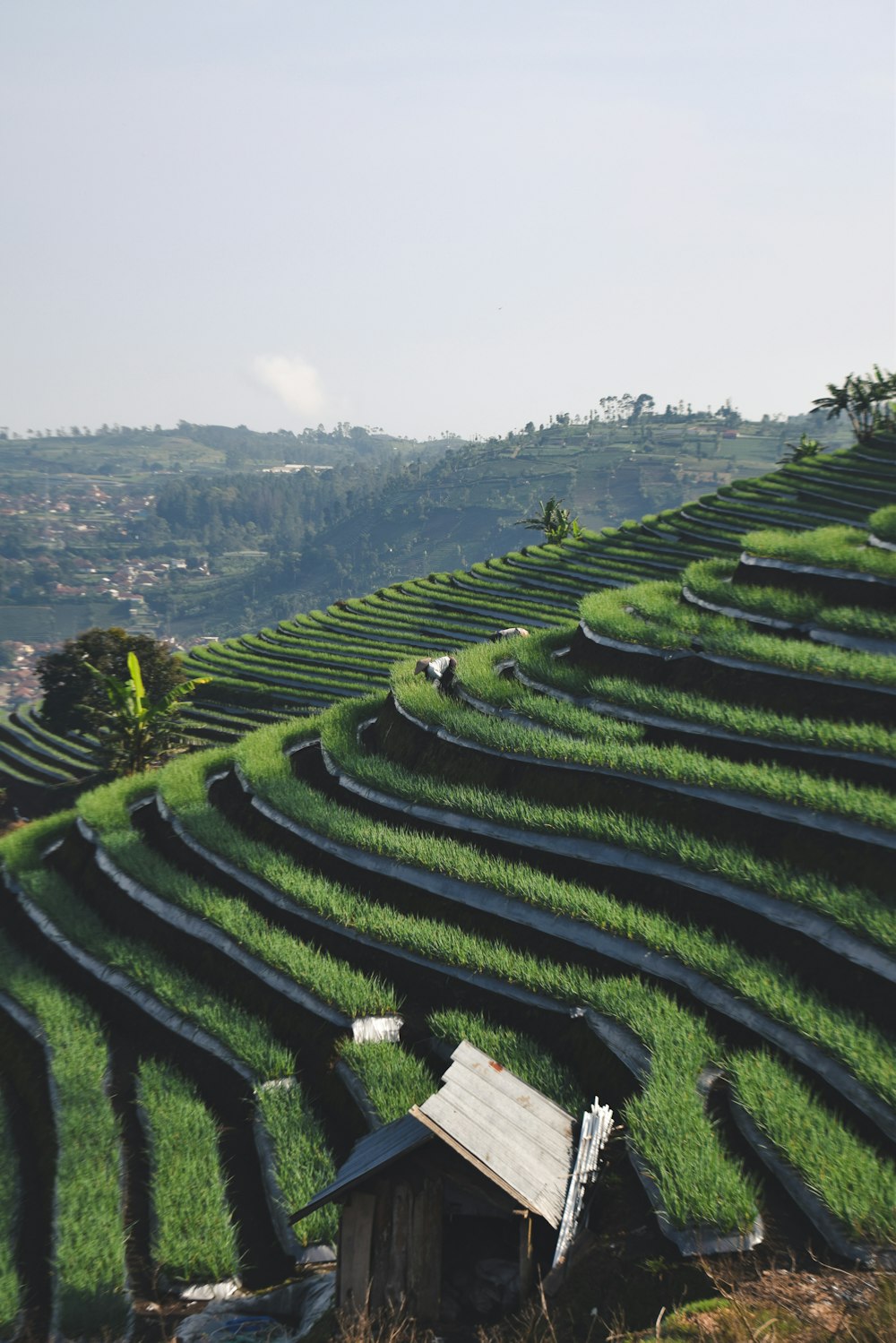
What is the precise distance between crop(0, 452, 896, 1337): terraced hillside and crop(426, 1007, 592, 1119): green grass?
3cm

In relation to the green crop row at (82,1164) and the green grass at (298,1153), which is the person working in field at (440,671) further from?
the green grass at (298,1153)

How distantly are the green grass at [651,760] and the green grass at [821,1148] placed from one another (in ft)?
10.2

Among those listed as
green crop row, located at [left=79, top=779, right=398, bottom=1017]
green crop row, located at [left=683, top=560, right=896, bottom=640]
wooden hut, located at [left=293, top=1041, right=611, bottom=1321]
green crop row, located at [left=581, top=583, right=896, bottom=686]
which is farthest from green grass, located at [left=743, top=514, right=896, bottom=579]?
wooden hut, located at [left=293, top=1041, right=611, bottom=1321]

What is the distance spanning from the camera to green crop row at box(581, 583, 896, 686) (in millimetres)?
11734

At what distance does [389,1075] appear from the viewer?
8.22 metres

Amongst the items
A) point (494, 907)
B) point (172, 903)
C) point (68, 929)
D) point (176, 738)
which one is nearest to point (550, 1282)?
point (494, 907)

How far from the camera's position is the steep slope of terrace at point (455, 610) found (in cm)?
2936

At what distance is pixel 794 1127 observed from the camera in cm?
658

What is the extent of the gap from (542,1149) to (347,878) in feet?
17.2

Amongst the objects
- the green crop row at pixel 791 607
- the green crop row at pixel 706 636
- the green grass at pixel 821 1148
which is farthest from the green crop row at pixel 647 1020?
the green crop row at pixel 791 607

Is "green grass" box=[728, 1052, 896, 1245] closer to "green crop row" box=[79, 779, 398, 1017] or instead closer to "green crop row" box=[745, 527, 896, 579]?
"green crop row" box=[79, 779, 398, 1017]

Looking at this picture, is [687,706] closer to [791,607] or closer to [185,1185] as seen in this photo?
[791,607]

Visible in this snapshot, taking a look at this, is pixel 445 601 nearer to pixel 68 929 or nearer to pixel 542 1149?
pixel 68 929

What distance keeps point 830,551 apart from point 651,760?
5.78 meters
